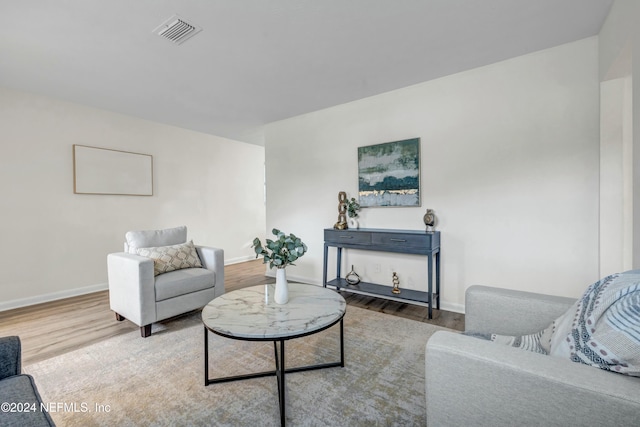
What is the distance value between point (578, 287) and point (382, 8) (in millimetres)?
2688

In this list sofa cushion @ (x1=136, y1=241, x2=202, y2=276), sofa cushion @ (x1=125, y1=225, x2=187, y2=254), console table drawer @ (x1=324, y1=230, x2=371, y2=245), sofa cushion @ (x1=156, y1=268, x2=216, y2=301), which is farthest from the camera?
console table drawer @ (x1=324, y1=230, x2=371, y2=245)

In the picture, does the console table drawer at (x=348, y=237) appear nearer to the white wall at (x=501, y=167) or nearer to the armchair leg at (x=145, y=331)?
the white wall at (x=501, y=167)

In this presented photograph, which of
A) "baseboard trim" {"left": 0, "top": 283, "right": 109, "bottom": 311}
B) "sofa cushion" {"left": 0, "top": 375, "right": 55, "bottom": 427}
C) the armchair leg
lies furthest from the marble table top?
"baseboard trim" {"left": 0, "top": 283, "right": 109, "bottom": 311}

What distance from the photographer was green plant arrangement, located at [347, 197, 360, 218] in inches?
134

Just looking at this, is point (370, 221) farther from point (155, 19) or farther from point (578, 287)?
point (155, 19)

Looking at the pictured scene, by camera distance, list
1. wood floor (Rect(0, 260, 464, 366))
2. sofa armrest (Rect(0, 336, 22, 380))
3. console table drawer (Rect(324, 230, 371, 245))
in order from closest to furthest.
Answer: sofa armrest (Rect(0, 336, 22, 380)) → wood floor (Rect(0, 260, 464, 366)) → console table drawer (Rect(324, 230, 371, 245))

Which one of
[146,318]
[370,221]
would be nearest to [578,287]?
[370,221]

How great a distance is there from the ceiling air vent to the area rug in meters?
2.42

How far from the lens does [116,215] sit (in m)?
3.90

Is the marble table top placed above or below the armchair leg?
above

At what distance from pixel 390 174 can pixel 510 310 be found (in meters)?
2.06

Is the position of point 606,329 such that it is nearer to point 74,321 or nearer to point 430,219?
point 430,219

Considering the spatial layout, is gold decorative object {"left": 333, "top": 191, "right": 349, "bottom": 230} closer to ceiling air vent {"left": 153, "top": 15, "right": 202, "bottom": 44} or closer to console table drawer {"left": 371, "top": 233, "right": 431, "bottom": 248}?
console table drawer {"left": 371, "top": 233, "right": 431, "bottom": 248}

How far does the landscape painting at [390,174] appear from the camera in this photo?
10.1ft
